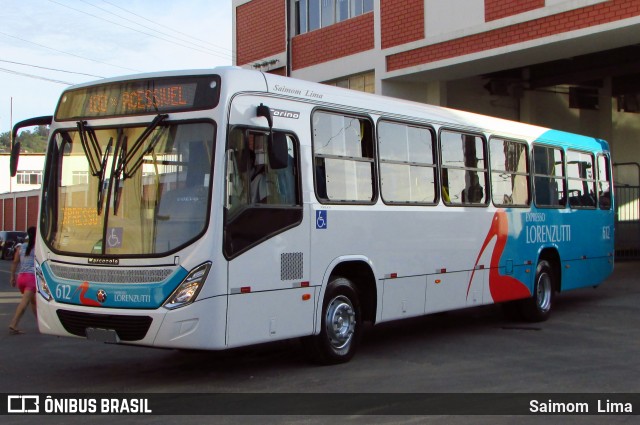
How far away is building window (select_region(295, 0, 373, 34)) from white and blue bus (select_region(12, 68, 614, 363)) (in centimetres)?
1356

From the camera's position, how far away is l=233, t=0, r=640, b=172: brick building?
18.4 meters

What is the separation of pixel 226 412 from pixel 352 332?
2777mm

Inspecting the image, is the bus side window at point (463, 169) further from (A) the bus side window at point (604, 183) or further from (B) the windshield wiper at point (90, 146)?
(B) the windshield wiper at point (90, 146)

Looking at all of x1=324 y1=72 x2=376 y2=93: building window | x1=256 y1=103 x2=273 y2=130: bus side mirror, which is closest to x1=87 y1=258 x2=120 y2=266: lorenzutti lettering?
x1=256 y1=103 x2=273 y2=130: bus side mirror

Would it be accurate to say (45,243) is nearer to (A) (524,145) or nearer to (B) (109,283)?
(B) (109,283)

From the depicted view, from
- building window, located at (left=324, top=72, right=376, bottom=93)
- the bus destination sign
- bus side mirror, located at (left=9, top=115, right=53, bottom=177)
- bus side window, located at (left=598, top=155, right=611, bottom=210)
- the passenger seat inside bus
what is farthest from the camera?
building window, located at (left=324, top=72, right=376, bottom=93)

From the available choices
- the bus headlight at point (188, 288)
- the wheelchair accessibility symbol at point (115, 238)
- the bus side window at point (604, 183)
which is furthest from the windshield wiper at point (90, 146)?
the bus side window at point (604, 183)

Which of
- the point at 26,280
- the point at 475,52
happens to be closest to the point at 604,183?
the point at 475,52

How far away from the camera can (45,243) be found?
8617mm

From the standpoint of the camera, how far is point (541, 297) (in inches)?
527

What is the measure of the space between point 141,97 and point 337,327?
11.2 ft

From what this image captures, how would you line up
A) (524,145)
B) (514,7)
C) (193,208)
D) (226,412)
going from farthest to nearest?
(514,7) → (524,145) → (193,208) → (226,412)

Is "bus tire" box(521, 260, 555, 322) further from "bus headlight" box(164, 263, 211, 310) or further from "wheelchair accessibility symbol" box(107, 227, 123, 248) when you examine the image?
"wheelchair accessibility symbol" box(107, 227, 123, 248)

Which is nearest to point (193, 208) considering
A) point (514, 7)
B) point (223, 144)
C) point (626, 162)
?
point (223, 144)
